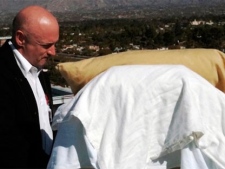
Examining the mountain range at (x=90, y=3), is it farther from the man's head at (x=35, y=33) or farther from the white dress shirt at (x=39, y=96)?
the man's head at (x=35, y=33)

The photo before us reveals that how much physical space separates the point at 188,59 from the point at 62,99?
1.40m

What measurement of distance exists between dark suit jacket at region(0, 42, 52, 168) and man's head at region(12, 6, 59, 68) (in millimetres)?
86

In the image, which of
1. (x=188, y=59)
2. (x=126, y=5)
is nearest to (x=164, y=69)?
(x=188, y=59)

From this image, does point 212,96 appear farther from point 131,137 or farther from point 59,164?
point 59,164

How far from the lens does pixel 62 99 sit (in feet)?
11.4

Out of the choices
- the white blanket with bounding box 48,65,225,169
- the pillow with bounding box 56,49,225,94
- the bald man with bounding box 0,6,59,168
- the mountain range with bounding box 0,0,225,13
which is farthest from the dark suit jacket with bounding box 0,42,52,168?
the mountain range with bounding box 0,0,225,13

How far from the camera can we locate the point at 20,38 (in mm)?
2352

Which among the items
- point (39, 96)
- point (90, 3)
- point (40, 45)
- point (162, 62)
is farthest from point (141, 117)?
point (90, 3)

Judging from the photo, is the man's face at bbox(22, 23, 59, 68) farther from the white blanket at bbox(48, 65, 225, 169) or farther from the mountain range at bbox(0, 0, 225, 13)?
the mountain range at bbox(0, 0, 225, 13)

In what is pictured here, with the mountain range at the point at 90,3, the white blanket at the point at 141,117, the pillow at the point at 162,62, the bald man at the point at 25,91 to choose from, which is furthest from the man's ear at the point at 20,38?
the mountain range at the point at 90,3

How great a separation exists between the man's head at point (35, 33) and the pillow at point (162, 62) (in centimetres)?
15

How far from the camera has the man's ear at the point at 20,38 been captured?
234 centimetres

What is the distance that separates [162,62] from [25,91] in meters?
0.59

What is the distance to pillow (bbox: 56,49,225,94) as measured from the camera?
2186 millimetres
